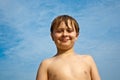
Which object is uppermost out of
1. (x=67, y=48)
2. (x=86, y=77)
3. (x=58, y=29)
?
(x=58, y=29)

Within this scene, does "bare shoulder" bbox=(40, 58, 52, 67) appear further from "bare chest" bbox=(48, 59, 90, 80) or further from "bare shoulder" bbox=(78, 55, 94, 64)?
"bare shoulder" bbox=(78, 55, 94, 64)

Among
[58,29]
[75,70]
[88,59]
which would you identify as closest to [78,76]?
[75,70]

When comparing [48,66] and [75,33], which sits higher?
[75,33]

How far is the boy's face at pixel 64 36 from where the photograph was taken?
15.4 feet

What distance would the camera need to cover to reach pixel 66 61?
4695 mm

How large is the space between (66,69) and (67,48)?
1.08ft

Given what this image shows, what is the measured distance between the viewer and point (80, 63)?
15.4ft

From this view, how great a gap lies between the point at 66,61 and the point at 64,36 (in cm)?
37

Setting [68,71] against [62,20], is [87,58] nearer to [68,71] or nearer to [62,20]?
[68,71]

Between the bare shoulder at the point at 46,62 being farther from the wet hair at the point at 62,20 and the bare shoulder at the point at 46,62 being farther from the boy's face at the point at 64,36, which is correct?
the wet hair at the point at 62,20

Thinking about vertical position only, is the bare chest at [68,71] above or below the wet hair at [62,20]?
below

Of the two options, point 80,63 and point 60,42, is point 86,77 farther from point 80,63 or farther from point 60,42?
point 60,42

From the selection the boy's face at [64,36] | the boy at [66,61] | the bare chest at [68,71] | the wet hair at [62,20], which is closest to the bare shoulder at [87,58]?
the boy at [66,61]

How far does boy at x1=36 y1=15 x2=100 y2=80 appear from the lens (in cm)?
458
